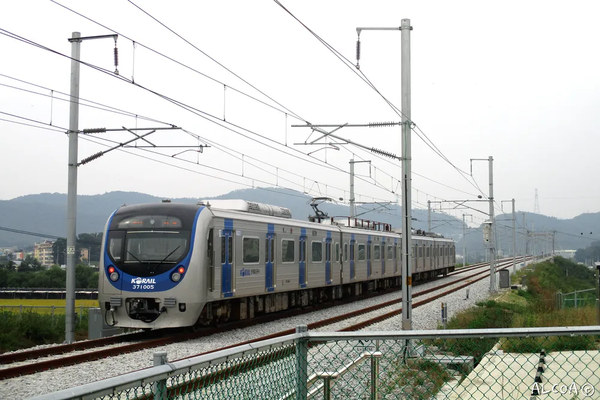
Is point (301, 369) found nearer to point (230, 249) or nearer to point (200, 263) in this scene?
point (200, 263)

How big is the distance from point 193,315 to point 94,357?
10.7ft

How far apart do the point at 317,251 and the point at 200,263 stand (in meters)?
8.09

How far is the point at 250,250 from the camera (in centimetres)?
1753

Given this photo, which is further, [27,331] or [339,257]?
[339,257]

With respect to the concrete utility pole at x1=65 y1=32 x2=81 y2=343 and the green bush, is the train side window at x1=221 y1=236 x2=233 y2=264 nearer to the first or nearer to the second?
the concrete utility pole at x1=65 y1=32 x2=81 y2=343

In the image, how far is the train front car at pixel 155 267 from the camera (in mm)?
14898

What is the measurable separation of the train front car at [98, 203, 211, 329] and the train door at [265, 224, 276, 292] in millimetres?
3433

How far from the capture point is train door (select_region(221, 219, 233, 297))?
16141 millimetres

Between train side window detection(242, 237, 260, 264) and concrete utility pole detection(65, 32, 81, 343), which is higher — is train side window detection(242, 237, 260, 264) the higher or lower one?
the lower one

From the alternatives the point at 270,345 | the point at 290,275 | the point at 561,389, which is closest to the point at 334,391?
the point at 561,389

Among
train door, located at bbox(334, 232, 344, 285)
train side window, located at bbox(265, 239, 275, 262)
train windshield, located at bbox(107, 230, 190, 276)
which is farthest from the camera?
train door, located at bbox(334, 232, 344, 285)

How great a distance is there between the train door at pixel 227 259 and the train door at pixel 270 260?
209 centimetres

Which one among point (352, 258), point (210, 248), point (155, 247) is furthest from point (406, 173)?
point (352, 258)

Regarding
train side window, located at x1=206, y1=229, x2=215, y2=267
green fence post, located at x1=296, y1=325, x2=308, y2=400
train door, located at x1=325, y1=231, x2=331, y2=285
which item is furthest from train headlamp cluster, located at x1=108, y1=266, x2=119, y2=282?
green fence post, located at x1=296, y1=325, x2=308, y2=400
